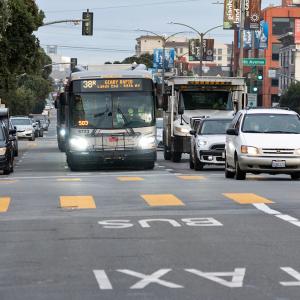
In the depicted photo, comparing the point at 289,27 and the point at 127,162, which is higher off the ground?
the point at 289,27

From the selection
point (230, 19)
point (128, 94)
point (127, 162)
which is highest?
point (230, 19)

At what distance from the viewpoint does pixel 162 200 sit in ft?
55.7

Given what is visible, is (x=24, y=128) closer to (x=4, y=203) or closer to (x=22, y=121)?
(x=22, y=121)

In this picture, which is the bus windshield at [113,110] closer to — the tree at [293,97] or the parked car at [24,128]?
the parked car at [24,128]

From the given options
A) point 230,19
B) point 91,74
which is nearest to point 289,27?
point 230,19

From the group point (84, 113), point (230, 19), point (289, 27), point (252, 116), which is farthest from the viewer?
point (289, 27)

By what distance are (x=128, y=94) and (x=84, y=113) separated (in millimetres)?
1512

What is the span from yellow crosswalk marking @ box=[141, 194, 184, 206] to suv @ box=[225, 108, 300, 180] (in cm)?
547

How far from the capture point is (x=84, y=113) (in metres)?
30.6

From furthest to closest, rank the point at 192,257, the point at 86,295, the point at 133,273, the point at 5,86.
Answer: the point at 5,86 < the point at 192,257 < the point at 133,273 < the point at 86,295

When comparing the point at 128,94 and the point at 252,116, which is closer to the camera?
the point at 252,116

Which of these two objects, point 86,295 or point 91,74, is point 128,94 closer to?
point 91,74

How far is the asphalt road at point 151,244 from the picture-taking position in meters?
8.68

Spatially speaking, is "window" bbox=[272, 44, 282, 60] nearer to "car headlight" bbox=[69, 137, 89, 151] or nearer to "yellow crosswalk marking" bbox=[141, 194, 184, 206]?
"car headlight" bbox=[69, 137, 89, 151]
